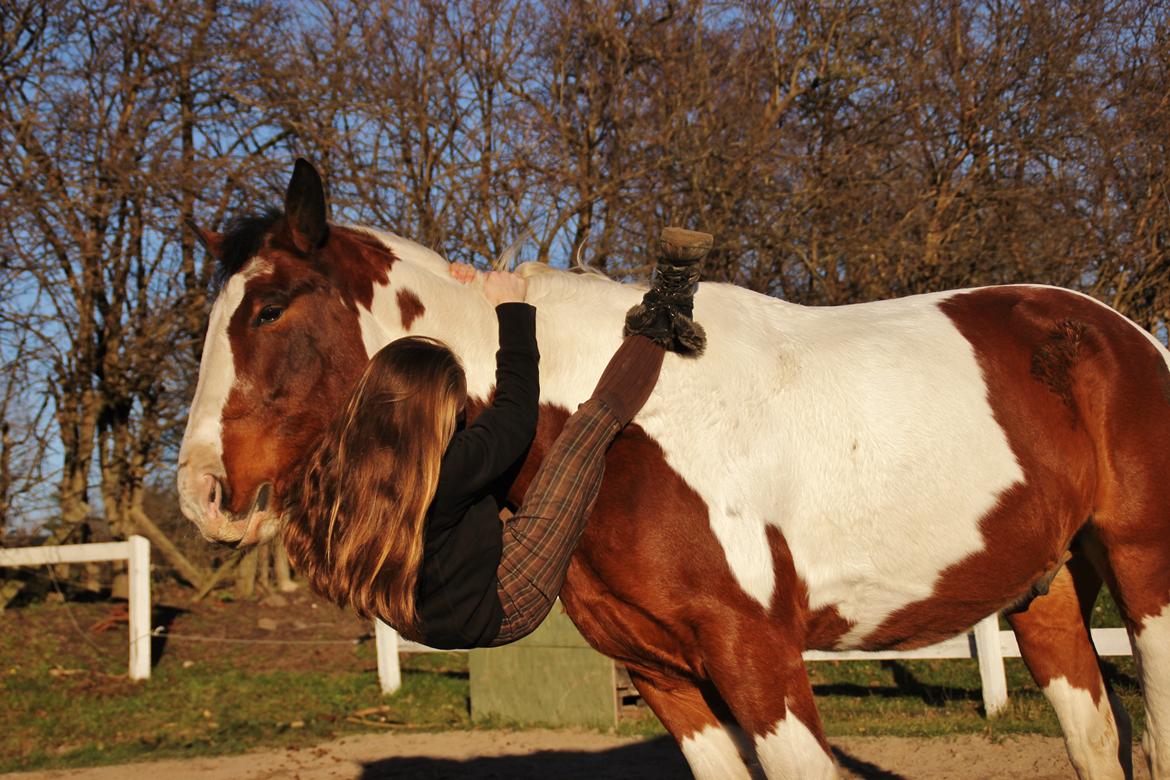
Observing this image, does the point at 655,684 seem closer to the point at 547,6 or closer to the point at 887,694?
→ the point at 887,694

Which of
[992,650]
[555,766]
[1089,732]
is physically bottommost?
[555,766]

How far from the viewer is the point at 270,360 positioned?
2.75 meters

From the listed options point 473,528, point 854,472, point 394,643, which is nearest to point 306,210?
point 473,528

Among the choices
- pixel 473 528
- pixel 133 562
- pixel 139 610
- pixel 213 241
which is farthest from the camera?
pixel 133 562

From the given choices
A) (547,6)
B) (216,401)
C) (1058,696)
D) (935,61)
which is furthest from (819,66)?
(216,401)

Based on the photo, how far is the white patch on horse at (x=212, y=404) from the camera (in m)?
2.63

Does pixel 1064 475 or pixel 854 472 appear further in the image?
pixel 1064 475

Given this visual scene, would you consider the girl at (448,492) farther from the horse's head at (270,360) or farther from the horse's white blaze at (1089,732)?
the horse's white blaze at (1089,732)

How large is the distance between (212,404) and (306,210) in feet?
1.92

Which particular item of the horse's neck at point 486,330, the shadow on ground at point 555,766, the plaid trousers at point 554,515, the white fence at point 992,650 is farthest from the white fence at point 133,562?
the plaid trousers at point 554,515

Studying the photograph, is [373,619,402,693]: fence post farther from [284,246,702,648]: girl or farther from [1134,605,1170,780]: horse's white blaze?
[1134,605,1170,780]: horse's white blaze

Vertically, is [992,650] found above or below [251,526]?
below

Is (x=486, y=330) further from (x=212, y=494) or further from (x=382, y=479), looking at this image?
(x=212, y=494)

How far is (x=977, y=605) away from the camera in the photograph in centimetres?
321
